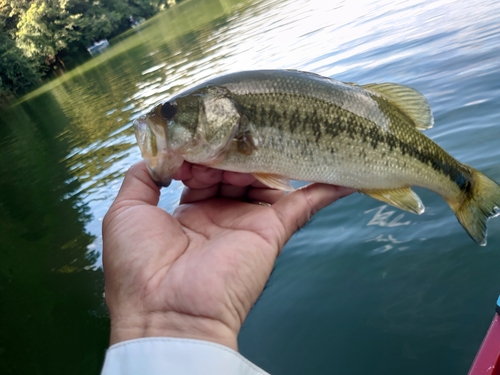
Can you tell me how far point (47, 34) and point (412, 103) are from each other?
216ft

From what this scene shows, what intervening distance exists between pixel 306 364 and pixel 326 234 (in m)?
2.10

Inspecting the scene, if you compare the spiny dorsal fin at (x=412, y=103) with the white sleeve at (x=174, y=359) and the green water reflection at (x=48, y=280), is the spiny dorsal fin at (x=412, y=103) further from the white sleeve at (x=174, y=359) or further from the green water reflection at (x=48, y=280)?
the green water reflection at (x=48, y=280)

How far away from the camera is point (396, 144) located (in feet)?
9.85

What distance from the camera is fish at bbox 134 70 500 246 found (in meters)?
2.96

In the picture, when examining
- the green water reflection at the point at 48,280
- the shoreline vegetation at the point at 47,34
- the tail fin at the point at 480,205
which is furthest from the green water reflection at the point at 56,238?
the shoreline vegetation at the point at 47,34

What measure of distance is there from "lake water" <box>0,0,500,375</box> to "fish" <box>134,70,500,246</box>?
5.47ft

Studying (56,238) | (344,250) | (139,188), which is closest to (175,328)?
(139,188)

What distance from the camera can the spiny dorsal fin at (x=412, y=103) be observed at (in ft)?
10.3

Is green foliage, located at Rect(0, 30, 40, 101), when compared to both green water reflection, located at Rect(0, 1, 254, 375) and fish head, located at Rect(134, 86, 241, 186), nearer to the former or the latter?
green water reflection, located at Rect(0, 1, 254, 375)

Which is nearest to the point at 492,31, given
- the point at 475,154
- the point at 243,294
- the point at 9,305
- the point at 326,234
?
the point at 475,154

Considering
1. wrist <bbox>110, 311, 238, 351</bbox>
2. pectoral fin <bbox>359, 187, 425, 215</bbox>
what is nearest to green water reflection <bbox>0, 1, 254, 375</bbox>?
wrist <bbox>110, 311, 238, 351</bbox>

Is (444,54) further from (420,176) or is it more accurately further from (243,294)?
(243,294)

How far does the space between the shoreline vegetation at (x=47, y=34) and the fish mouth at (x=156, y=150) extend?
152 ft

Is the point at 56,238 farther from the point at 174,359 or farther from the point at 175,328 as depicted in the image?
the point at 174,359
